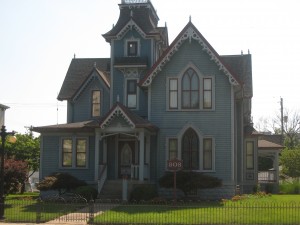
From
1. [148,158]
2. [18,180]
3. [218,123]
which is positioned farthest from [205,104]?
[18,180]

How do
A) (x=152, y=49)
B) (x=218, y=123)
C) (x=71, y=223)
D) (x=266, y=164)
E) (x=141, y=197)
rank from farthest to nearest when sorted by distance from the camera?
(x=266, y=164), (x=152, y=49), (x=218, y=123), (x=141, y=197), (x=71, y=223)

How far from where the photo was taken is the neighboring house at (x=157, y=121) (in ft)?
111

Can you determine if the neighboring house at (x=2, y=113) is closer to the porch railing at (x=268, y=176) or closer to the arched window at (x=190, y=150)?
the porch railing at (x=268, y=176)

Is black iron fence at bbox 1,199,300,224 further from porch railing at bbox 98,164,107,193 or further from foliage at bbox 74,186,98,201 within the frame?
porch railing at bbox 98,164,107,193

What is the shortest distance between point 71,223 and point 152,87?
13423mm

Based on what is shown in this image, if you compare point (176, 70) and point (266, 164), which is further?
point (266, 164)

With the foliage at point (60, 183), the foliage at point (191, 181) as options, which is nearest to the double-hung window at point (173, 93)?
the foliage at point (191, 181)

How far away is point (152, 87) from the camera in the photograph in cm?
3484

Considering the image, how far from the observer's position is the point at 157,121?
34719 mm

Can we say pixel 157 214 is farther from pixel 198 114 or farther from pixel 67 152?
pixel 67 152

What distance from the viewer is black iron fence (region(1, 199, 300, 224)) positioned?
23.1m

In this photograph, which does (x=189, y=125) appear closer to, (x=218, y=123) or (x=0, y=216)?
(x=218, y=123)

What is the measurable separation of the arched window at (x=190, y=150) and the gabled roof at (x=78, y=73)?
820cm

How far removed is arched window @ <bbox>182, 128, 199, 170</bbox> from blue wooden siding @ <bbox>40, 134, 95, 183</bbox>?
Answer: 5.94 meters
